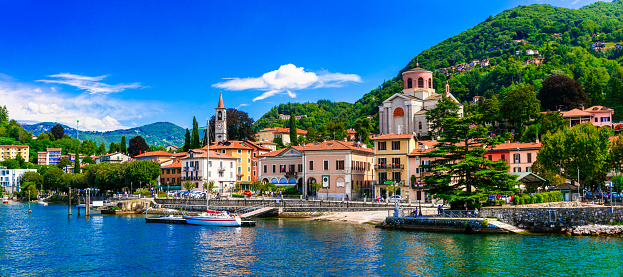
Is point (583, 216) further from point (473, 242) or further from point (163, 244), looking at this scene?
point (163, 244)

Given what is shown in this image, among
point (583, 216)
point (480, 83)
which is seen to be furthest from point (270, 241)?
point (480, 83)

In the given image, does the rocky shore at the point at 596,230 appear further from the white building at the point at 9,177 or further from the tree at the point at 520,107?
the white building at the point at 9,177

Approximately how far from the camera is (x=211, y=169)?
Result: 83188 mm

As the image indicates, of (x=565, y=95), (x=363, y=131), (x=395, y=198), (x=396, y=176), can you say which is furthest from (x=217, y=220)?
(x=565, y=95)

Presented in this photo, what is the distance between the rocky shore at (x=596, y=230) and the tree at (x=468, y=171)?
557 centimetres

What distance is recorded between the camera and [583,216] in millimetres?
37312

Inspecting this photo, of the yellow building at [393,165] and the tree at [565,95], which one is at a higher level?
the tree at [565,95]

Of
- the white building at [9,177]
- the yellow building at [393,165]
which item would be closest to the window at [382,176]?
the yellow building at [393,165]

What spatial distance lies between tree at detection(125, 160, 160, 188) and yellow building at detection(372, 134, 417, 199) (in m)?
37.8

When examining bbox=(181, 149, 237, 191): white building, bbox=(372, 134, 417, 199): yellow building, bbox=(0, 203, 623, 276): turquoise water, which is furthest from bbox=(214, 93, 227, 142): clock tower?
bbox=(0, 203, 623, 276): turquoise water

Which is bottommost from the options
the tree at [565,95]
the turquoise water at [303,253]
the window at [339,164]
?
the turquoise water at [303,253]

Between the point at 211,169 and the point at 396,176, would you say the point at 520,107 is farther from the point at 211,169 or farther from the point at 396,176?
the point at 211,169

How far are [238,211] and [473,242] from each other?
105ft

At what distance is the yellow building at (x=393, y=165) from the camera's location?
209 feet
